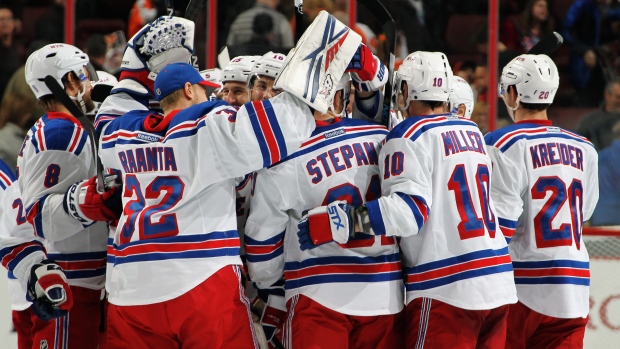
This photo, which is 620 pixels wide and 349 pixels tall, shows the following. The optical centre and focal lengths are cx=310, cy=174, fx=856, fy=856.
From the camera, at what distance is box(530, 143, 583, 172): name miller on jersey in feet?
10.4

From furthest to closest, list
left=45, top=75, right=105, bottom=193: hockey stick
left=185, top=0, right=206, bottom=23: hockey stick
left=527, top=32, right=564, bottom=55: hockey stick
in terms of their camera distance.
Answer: left=527, top=32, right=564, bottom=55: hockey stick < left=185, top=0, right=206, bottom=23: hockey stick < left=45, top=75, right=105, bottom=193: hockey stick

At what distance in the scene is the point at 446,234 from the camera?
2.78 meters

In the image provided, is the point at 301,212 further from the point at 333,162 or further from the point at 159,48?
the point at 159,48

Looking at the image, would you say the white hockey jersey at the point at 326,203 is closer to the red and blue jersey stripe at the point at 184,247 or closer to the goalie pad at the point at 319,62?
the red and blue jersey stripe at the point at 184,247

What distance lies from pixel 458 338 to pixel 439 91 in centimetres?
83

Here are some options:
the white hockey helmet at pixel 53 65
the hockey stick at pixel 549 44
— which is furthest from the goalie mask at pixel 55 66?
the hockey stick at pixel 549 44

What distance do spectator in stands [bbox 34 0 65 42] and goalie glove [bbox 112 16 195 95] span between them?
101 inches

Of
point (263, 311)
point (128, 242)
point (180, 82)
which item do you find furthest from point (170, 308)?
point (180, 82)

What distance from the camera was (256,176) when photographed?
282cm

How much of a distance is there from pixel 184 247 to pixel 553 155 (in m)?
1.43

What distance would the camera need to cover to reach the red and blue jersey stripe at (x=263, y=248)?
9.27 feet

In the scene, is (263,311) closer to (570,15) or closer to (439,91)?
(439,91)

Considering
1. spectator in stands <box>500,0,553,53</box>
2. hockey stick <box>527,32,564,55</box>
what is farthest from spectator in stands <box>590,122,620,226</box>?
hockey stick <box>527,32,564,55</box>

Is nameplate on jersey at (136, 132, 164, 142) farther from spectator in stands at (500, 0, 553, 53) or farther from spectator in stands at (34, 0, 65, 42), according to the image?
spectator in stands at (500, 0, 553, 53)
